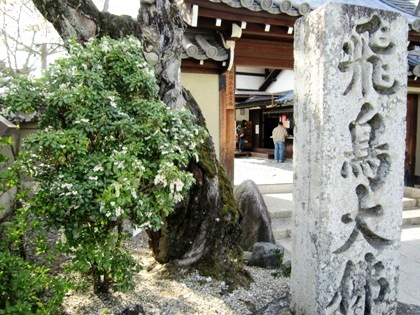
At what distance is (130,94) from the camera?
2.75 metres

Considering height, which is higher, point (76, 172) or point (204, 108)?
point (204, 108)

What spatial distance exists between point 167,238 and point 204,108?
3395 mm

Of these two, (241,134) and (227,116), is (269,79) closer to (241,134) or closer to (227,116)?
(241,134)

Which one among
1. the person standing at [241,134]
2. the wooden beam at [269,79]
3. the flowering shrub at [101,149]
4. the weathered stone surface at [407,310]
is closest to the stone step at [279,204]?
the weathered stone surface at [407,310]

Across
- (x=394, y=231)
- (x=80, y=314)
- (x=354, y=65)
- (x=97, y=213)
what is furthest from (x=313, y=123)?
(x=80, y=314)

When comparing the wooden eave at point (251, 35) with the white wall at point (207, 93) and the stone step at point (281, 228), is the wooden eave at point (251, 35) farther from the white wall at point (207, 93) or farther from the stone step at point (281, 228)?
the stone step at point (281, 228)

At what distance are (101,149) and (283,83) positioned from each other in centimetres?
1019

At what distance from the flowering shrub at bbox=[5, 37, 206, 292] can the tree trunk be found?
24.7 inches

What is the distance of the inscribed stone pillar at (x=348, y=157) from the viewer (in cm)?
221

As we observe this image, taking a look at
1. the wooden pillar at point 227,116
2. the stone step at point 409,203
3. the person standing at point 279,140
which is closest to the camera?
the wooden pillar at point 227,116

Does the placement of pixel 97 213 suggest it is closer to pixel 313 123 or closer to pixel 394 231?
pixel 313 123

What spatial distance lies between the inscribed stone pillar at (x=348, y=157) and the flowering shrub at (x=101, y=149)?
0.90 meters

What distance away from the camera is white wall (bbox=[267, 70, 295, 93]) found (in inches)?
447

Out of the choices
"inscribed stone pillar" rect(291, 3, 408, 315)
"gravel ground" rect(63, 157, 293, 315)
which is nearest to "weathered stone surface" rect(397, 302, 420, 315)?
"inscribed stone pillar" rect(291, 3, 408, 315)
